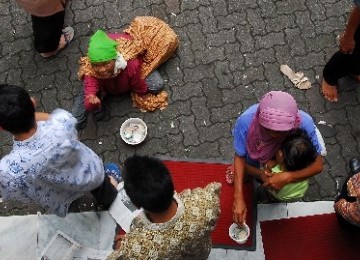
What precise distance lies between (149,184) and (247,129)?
1.18 m

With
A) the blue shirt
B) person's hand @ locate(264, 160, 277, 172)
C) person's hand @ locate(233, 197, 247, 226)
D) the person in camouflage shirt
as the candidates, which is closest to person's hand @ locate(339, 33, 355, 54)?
the blue shirt

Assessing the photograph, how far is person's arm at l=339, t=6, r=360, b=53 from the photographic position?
4.17 metres

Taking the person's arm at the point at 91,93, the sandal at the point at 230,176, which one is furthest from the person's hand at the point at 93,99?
the sandal at the point at 230,176

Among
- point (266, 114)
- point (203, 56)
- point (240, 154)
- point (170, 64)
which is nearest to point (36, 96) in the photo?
point (170, 64)

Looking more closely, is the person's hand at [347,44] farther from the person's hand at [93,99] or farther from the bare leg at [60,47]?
the bare leg at [60,47]

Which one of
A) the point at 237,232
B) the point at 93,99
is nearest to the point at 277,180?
the point at 237,232

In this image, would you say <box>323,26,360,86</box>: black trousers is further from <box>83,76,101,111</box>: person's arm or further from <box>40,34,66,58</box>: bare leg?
<box>40,34,66,58</box>: bare leg

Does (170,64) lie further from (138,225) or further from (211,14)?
(138,225)

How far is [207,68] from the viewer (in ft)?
17.2

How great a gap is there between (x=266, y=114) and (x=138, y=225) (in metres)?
1.13

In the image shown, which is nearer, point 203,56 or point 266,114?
point 266,114

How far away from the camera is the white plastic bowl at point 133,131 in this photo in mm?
4879

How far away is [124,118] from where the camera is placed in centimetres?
506

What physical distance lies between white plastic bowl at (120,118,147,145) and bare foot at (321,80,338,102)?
1696 mm
